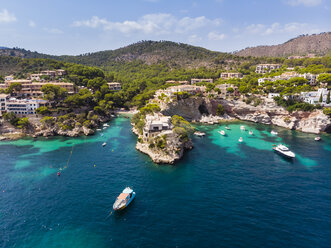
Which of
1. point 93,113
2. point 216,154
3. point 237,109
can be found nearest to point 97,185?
point 216,154

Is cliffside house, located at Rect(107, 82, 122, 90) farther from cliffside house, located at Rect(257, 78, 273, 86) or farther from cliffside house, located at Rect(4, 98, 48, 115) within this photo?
cliffside house, located at Rect(257, 78, 273, 86)

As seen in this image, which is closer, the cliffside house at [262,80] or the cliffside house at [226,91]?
the cliffside house at [226,91]

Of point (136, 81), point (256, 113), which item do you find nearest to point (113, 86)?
point (136, 81)

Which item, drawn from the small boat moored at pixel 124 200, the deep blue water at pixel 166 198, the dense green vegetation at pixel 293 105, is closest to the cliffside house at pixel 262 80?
the dense green vegetation at pixel 293 105

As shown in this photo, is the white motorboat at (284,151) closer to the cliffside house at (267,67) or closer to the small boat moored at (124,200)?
the small boat moored at (124,200)

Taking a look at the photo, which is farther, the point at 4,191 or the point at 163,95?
the point at 163,95

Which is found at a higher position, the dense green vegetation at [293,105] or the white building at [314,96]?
the white building at [314,96]

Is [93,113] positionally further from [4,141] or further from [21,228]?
[21,228]
